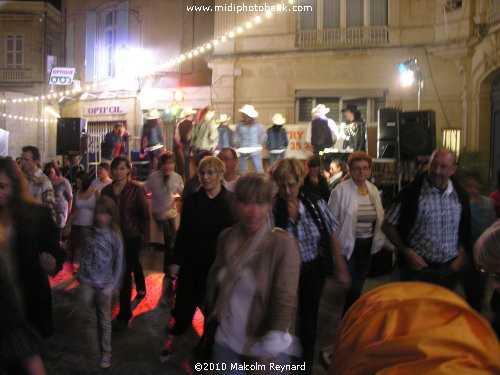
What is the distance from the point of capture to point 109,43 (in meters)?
20.5

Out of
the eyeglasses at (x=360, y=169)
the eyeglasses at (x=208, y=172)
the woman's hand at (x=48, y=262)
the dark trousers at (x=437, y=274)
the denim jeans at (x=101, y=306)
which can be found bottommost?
the denim jeans at (x=101, y=306)

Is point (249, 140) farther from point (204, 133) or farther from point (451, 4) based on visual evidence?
point (451, 4)

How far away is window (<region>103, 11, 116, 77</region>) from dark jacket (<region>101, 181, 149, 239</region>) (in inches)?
626

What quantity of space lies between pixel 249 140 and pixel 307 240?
23.8 ft

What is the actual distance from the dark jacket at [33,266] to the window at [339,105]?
12.9 metres

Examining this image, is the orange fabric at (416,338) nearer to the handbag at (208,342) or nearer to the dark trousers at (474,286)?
the handbag at (208,342)

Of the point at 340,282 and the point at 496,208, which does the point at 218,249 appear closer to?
the point at 340,282

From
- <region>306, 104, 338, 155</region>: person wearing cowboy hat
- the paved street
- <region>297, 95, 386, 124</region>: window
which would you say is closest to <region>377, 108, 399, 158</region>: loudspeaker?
<region>306, 104, 338, 155</region>: person wearing cowboy hat

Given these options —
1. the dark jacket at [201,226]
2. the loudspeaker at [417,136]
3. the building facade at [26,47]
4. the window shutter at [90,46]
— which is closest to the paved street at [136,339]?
the dark jacket at [201,226]

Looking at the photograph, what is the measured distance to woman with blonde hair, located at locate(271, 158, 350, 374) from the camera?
3.90 meters

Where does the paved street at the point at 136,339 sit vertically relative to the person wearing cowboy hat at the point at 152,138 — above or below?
below

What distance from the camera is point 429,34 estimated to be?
48.6ft

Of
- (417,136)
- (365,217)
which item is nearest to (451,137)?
(417,136)

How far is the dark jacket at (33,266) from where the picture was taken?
10.9 ft
